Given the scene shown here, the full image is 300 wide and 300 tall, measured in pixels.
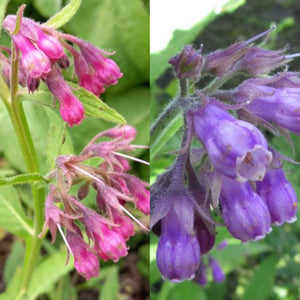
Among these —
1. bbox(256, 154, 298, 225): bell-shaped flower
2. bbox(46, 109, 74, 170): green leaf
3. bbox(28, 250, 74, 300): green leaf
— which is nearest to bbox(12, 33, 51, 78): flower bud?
bbox(46, 109, 74, 170): green leaf

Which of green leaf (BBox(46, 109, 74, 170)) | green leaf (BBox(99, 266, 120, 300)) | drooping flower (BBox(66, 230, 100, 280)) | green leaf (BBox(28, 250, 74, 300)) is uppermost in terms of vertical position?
green leaf (BBox(46, 109, 74, 170))

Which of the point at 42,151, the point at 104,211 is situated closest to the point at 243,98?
the point at 104,211

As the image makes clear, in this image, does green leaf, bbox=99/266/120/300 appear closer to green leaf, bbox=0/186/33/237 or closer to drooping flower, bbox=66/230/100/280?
green leaf, bbox=0/186/33/237

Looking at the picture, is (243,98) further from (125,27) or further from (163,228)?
(125,27)

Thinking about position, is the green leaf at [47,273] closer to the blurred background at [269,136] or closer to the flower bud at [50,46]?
the blurred background at [269,136]

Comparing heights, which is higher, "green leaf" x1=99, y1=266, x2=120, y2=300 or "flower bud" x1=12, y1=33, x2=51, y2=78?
"flower bud" x1=12, y1=33, x2=51, y2=78

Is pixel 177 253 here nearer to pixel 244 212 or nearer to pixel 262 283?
pixel 244 212

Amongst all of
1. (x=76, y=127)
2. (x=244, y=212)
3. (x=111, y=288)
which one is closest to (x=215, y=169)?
(x=244, y=212)
